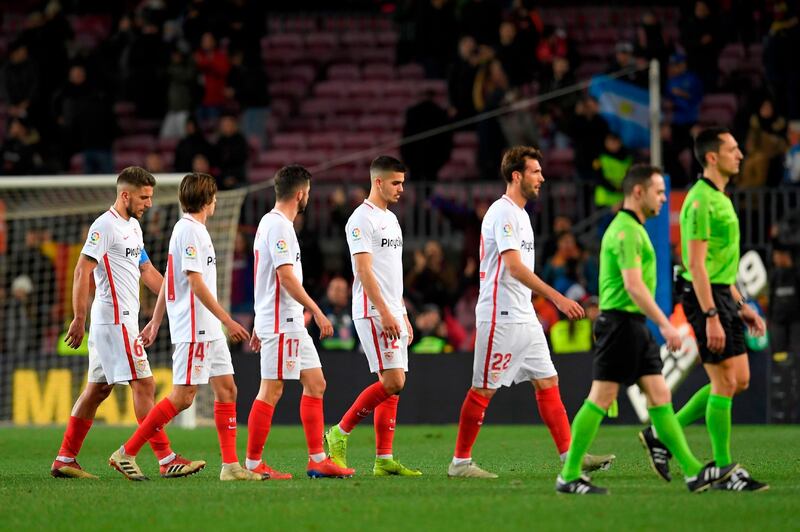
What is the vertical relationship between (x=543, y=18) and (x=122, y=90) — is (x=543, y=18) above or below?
above

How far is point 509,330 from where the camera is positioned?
30.8 feet

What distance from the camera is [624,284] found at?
7852mm

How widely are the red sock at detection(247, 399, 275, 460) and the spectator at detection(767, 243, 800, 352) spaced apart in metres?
9.48

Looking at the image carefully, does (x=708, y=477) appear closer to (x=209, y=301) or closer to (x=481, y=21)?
(x=209, y=301)

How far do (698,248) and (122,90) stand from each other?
17.4m

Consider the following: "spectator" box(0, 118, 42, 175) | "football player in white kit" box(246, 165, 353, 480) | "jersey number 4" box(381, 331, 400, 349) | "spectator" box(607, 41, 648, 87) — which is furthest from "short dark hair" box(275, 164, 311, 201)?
"spectator" box(0, 118, 42, 175)

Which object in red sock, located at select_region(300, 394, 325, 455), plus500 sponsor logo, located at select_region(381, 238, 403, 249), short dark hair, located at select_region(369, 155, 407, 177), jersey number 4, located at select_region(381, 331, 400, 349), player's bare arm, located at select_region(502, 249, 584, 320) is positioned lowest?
red sock, located at select_region(300, 394, 325, 455)

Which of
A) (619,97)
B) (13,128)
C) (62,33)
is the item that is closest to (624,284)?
(619,97)

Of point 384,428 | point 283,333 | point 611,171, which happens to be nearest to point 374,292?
point 283,333

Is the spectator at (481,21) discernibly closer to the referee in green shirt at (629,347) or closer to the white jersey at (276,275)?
the white jersey at (276,275)

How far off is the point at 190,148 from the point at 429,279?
4525 millimetres

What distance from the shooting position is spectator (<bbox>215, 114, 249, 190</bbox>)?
20500mm

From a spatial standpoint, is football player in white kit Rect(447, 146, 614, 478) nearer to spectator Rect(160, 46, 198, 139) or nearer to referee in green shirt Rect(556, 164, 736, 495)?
referee in green shirt Rect(556, 164, 736, 495)

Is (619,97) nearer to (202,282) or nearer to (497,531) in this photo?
(202,282)
